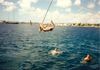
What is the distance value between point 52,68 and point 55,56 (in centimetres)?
1019

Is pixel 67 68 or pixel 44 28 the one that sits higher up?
pixel 44 28

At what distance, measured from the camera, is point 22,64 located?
3878 cm

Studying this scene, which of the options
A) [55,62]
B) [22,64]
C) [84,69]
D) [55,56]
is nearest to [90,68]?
[84,69]

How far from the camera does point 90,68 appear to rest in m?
37.8

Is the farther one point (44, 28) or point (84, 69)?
point (44, 28)

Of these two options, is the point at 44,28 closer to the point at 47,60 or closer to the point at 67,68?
the point at 47,60

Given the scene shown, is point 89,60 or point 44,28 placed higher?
point 44,28

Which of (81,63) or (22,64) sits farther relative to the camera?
(81,63)

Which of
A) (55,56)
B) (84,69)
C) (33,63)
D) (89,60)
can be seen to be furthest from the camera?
(55,56)

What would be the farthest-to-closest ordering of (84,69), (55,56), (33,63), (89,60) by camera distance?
(55,56) → (89,60) → (33,63) → (84,69)

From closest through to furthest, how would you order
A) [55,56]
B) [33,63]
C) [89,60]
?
[33,63], [89,60], [55,56]

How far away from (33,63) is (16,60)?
15.0ft

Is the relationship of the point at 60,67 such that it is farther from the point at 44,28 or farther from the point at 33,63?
the point at 44,28

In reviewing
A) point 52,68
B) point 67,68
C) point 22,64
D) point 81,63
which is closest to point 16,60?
point 22,64
